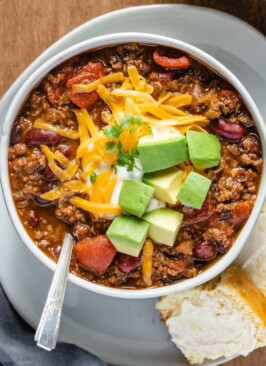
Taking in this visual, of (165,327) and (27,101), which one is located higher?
(27,101)

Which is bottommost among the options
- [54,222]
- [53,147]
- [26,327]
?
[26,327]

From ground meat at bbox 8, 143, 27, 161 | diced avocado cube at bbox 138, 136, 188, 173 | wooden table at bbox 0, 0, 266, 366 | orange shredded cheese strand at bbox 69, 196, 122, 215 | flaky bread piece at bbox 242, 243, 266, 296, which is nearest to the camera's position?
diced avocado cube at bbox 138, 136, 188, 173

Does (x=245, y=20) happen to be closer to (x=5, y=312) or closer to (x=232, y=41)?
(x=232, y=41)

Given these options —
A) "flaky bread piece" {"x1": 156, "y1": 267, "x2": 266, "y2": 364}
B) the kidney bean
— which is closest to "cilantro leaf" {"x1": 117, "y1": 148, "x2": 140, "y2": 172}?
the kidney bean

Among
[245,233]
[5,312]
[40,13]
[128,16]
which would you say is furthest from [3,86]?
[245,233]

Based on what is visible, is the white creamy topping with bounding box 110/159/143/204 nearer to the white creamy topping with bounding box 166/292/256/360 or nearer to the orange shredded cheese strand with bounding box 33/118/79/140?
the orange shredded cheese strand with bounding box 33/118/79/140

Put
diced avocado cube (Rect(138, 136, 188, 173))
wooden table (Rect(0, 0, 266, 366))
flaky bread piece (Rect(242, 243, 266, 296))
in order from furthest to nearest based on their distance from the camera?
wooden table (Rect(0, 0, 266, 366)), flaky bread piece (Rect(242, 243, 266, 296)), diced avocado cube (Rect(138, 136, 188, 173))

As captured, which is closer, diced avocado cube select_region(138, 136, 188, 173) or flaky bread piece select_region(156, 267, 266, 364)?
diced avocado cube select_region(138, 136, 188, 173)
